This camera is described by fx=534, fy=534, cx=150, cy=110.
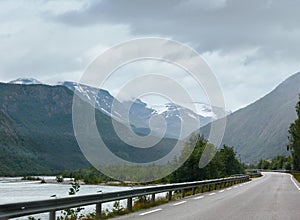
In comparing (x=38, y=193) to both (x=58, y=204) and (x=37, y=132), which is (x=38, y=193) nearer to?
(x=58, y=204)

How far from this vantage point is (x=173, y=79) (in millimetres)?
28766

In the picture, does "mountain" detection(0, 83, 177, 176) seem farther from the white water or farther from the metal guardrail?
the metal guardrail

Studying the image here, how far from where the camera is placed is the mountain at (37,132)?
122 meters

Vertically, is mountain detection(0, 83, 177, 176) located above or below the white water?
above

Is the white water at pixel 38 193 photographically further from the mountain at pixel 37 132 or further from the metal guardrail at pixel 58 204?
the mountain at pixel 37 132

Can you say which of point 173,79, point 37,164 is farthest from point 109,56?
point 37,164

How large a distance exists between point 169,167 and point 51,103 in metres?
127

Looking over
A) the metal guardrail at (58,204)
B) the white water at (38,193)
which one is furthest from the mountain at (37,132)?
the metal guardrail at (58,204)

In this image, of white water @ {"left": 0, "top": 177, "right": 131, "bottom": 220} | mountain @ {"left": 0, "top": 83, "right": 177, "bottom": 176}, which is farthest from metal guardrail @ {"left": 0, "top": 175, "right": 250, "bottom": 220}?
Answer: mountain @ {"left": 0, "top": 83, "right": 177, "bottom": 176}

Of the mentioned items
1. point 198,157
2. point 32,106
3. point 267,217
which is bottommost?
point 267,217

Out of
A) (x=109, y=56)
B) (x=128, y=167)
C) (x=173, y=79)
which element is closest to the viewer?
(x=109, y=56)

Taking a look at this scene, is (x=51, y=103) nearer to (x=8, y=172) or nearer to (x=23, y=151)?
(x=23, y=151)

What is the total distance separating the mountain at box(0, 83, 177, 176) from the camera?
122m

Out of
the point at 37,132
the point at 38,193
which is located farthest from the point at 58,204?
the point at 37,132
